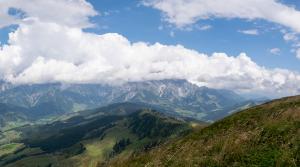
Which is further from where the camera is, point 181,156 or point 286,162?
point 181,156

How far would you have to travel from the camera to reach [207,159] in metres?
17.6

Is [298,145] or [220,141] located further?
[220,141]

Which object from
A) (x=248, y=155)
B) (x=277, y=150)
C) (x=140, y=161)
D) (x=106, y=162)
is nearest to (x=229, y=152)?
(x=248, y=155)

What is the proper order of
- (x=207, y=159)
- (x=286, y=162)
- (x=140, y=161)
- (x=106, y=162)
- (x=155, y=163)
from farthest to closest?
(x=106, y=162), (x=140, y=161), (x=155, y=163), (x=207, y=159), (x=286, y=162)

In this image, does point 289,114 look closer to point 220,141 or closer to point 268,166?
point 220,141

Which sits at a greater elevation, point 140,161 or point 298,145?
point 298,145

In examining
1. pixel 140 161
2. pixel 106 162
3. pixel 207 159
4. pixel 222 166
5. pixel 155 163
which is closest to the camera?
pixel 222 166

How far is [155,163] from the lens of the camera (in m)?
19.0

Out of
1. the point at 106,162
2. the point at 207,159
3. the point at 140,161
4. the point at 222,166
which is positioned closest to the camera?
the point at 222,166

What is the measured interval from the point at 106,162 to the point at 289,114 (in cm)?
1172

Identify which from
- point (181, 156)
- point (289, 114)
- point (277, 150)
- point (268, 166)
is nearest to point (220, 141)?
point (181, 156)

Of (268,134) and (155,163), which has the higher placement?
(268,134)

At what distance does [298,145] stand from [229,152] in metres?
2.97

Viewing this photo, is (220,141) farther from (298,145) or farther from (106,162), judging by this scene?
(106,162)
